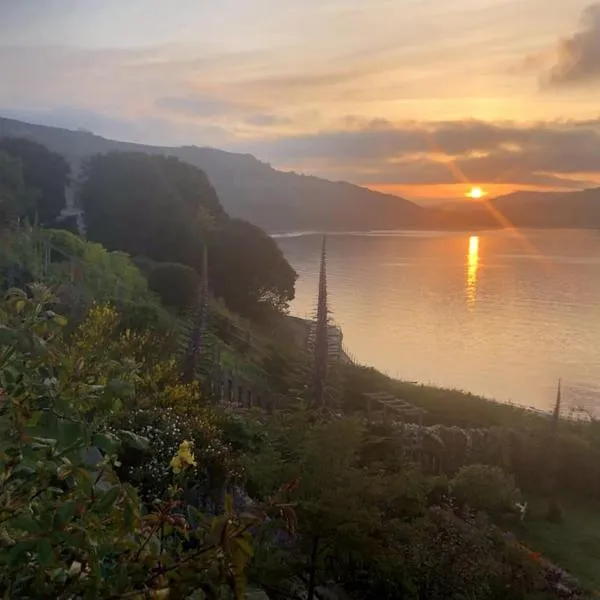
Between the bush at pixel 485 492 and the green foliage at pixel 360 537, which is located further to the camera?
the bush at pixel 485 492

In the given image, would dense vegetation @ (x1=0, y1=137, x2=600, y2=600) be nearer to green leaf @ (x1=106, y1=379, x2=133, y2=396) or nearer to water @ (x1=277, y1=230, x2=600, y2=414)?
green leaf @ (x1=106, y1=379, x2=133, y2=396)

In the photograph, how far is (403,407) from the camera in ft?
74.5

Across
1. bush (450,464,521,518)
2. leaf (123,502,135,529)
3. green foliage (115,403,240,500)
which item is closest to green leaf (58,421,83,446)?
leaf (123,502,135,529)

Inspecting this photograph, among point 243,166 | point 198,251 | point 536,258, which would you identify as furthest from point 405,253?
point 198,251

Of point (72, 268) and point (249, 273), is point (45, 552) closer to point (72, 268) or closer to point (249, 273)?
point (72, 268)

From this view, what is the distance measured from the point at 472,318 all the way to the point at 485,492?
42.2 metres

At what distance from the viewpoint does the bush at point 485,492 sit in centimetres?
1457

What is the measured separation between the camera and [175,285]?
2706 centimetres

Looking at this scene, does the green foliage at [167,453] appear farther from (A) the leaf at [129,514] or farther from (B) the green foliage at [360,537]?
(A) the leaf at [129,514]

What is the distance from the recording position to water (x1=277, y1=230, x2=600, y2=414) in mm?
37500

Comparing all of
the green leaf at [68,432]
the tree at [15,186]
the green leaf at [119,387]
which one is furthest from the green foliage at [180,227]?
the green leaf at [68,432]

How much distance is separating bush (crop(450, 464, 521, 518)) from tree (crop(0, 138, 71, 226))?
29.7 meters

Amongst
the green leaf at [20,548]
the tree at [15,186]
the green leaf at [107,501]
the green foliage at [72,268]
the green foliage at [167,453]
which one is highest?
the tree at [15,186]

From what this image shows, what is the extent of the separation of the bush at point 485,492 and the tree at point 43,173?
97.5 feet
